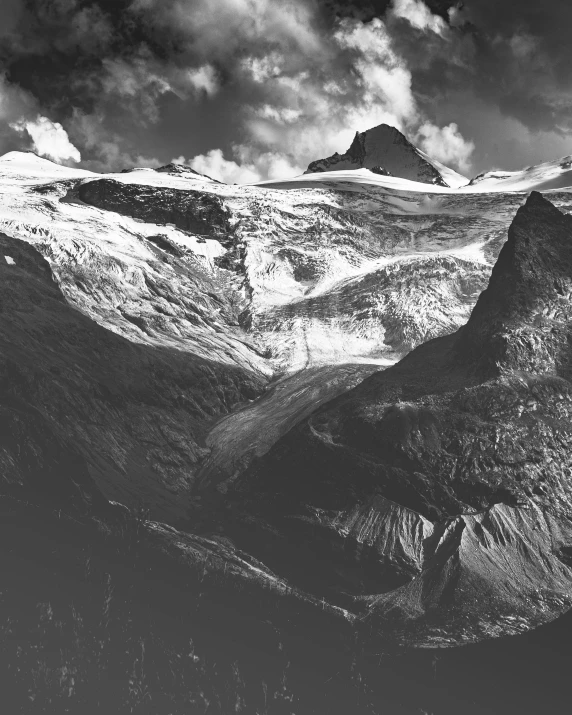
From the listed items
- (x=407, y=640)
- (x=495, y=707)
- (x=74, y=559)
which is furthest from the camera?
(x=74, y=559)

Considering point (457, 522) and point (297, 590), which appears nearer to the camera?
point (297, 590)

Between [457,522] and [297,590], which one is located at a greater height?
[457,522]

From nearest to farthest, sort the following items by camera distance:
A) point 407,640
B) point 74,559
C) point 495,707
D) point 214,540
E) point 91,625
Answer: point 495,707, point 91,625, point 407,640, point 74,559, point 214,540

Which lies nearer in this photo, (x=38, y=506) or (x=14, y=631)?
(x=14, y=631)

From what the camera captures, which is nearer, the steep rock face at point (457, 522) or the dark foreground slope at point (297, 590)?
the dark foreground slope at point (297, 590)

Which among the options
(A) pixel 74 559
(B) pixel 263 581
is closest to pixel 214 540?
(B) pixel 263 581

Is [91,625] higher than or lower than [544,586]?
lower

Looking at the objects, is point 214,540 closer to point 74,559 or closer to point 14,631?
point 74,559

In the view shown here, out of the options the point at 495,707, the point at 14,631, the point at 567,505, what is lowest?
the point at 14,631

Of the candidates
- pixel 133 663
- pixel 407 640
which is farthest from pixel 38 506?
pixel 407 640

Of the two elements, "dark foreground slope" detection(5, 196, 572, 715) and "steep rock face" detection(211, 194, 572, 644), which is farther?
"steep rock face" detection(211, 194, 572, 644)

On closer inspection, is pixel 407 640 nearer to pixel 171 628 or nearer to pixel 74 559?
pixel 171 628
